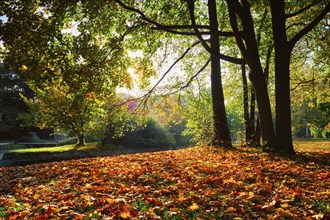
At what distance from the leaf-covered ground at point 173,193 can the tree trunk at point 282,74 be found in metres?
1.98

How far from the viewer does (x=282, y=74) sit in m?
8.86

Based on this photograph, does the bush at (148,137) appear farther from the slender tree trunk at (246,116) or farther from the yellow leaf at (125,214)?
the yellow leaf at (125,214)

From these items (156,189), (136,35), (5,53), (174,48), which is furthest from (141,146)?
(156,189)

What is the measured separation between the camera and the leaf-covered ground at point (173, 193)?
3566 mm

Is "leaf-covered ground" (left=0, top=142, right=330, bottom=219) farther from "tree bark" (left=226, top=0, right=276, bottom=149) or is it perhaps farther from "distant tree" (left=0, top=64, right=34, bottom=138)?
"distant tree" (left=0, top=64, right=34, bottom=138)

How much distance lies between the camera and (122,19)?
433 inches

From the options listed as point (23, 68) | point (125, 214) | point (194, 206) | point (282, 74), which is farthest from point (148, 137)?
point (125, 214)

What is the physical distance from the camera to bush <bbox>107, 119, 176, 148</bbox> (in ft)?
93.2

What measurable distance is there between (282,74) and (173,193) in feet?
19.9

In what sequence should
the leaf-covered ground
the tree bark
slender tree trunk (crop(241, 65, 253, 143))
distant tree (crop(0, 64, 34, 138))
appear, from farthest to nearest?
distant tree (crop(0, 64, 34, 138)) < slender tree trunk (crop(241, 65, 253, 143)) < the tree bark < the leaf-covered ground

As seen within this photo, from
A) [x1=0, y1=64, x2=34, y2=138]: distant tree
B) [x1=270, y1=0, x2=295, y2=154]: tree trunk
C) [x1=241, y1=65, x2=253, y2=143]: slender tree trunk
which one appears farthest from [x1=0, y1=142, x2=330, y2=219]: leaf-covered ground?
[x1=0, y1=64, x2=34, y2=138]: distant tree

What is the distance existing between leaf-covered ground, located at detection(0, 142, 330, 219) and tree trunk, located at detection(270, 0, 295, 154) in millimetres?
1985

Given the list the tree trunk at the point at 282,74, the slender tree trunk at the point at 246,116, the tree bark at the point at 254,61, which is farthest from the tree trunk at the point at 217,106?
the tree trunk at the point at 282,74

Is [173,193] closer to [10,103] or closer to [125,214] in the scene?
[125,214]
